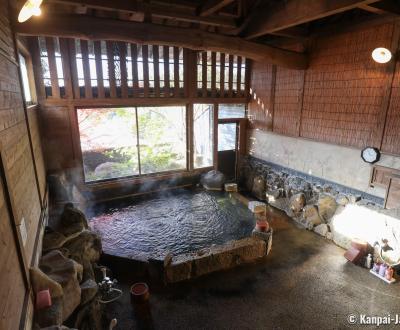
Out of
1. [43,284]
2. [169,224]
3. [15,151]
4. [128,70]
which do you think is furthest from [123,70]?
[43,284]

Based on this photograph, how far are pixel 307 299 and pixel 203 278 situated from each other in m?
1.72

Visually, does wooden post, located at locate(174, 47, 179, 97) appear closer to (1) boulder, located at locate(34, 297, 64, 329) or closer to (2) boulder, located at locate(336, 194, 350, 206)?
(2) boulder, located at locate(336, 194, 350, 206)

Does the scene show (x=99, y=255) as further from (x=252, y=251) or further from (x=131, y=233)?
(x=252, y=251)

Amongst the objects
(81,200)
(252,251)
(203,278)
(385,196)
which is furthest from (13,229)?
(385,196)

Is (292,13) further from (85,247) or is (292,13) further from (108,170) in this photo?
(108,170)

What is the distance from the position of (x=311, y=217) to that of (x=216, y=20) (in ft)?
16.0

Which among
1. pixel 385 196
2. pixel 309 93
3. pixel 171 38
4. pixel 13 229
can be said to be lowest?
pixel 385 196

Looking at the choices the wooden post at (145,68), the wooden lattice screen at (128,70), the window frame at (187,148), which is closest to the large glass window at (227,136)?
the window frame at (187,148)

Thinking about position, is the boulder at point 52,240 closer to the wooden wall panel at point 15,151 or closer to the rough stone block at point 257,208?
the wooden wall panel at point 15,151

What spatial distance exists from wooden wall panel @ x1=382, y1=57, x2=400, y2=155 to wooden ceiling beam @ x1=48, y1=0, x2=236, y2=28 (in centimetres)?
337

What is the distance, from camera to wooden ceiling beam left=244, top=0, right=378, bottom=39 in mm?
3819

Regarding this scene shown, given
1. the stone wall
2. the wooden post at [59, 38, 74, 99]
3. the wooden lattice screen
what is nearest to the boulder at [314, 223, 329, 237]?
the stone wall

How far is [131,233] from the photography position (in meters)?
5.61

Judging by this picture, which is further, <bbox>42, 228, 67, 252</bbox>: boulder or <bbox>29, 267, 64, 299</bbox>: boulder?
<bbox>42, 228, 67, 252</bbox>: boulder
